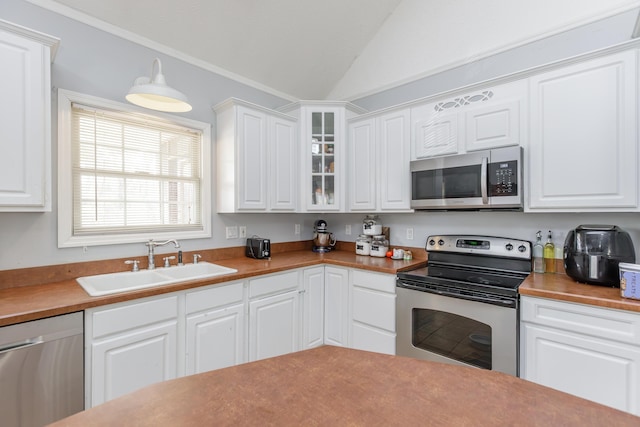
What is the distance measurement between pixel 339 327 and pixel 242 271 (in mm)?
1040

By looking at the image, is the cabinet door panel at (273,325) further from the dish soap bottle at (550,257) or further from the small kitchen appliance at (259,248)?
the dish soap bottle at (550,257)

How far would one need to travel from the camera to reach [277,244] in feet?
10.7

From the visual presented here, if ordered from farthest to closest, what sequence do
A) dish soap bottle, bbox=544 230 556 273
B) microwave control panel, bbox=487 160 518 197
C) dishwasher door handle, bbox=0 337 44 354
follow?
dish soap bottle, bbox=544 230 556 273 → microwave control panel, bbox=487 160 518 197 → dishwasher door handle, bbox=0 337 44 354

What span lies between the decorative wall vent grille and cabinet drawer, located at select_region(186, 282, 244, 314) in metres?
2.09

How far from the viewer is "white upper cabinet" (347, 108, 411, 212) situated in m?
2.67

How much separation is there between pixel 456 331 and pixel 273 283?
1.36 m

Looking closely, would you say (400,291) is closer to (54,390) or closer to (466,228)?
(466,228)

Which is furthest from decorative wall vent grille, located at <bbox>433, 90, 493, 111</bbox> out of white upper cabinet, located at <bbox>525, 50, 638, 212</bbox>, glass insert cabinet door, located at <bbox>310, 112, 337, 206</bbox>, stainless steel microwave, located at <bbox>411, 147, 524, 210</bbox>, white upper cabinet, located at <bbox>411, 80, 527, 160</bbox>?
glass insert cabinet door, located at <bbox>310, 112, 337, 206</bbox>

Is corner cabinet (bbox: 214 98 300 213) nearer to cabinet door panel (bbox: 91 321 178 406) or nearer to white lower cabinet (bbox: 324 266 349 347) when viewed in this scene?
white lower cabinet (bbox: 324 266 349 347)

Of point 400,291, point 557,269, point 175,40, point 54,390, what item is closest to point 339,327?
point 400,291

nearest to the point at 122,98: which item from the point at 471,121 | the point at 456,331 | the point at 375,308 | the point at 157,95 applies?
the point at 157,95

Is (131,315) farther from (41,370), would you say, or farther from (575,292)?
(575,292)

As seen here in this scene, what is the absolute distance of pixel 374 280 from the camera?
245 centimetres

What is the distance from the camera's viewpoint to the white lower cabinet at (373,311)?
2352 mm
